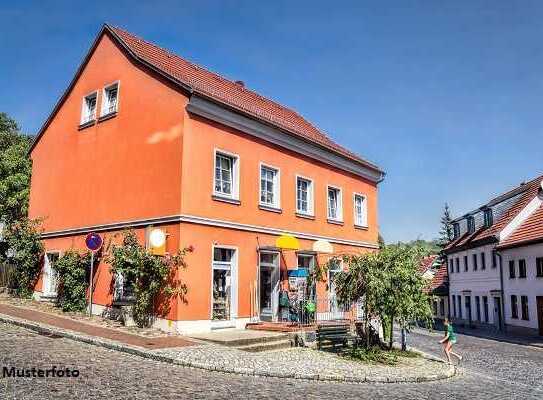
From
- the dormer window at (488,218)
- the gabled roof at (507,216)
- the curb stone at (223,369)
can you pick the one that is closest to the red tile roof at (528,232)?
the gabled roof at (507,216)

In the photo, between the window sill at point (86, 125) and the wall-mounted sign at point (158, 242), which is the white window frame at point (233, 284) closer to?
the wall-mounted sign at point (158, 242)

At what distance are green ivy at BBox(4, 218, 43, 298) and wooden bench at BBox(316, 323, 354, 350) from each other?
43.5 feet

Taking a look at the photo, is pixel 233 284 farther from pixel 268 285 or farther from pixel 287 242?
pixel 287 242

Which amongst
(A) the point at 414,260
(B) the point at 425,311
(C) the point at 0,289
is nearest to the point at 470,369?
(B) the point at 425,311

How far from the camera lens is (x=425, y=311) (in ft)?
49.2

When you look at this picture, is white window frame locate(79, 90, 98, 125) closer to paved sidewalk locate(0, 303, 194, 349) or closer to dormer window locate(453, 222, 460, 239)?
paved sidewalk locate(0, 303, 194, 349)

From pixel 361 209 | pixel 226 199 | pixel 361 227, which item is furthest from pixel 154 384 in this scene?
pixel 361 209

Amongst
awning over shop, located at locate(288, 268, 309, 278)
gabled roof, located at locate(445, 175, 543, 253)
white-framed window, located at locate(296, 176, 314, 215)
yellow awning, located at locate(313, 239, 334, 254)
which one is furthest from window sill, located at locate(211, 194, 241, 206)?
gabled roof, located at locate(445, 175, 543, 253)

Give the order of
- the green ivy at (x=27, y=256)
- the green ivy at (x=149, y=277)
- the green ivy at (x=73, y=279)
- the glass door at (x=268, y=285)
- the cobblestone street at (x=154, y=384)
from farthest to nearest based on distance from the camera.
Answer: the green ivy at (x=27, y=256)
the glass door at (x=268, y=285)
the green ivy at (x=73, y=279)
the green ivy at (x=149, y=277)
the cobblestone street at (x=154, y=384)

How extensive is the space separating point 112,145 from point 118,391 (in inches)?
495

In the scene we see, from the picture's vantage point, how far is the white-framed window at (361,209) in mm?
25892

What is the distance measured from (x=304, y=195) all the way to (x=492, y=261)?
20705 mm

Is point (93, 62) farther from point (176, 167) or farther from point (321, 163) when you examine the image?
point (321, 163)

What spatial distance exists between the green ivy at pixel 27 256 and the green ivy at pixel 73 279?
3426mm
